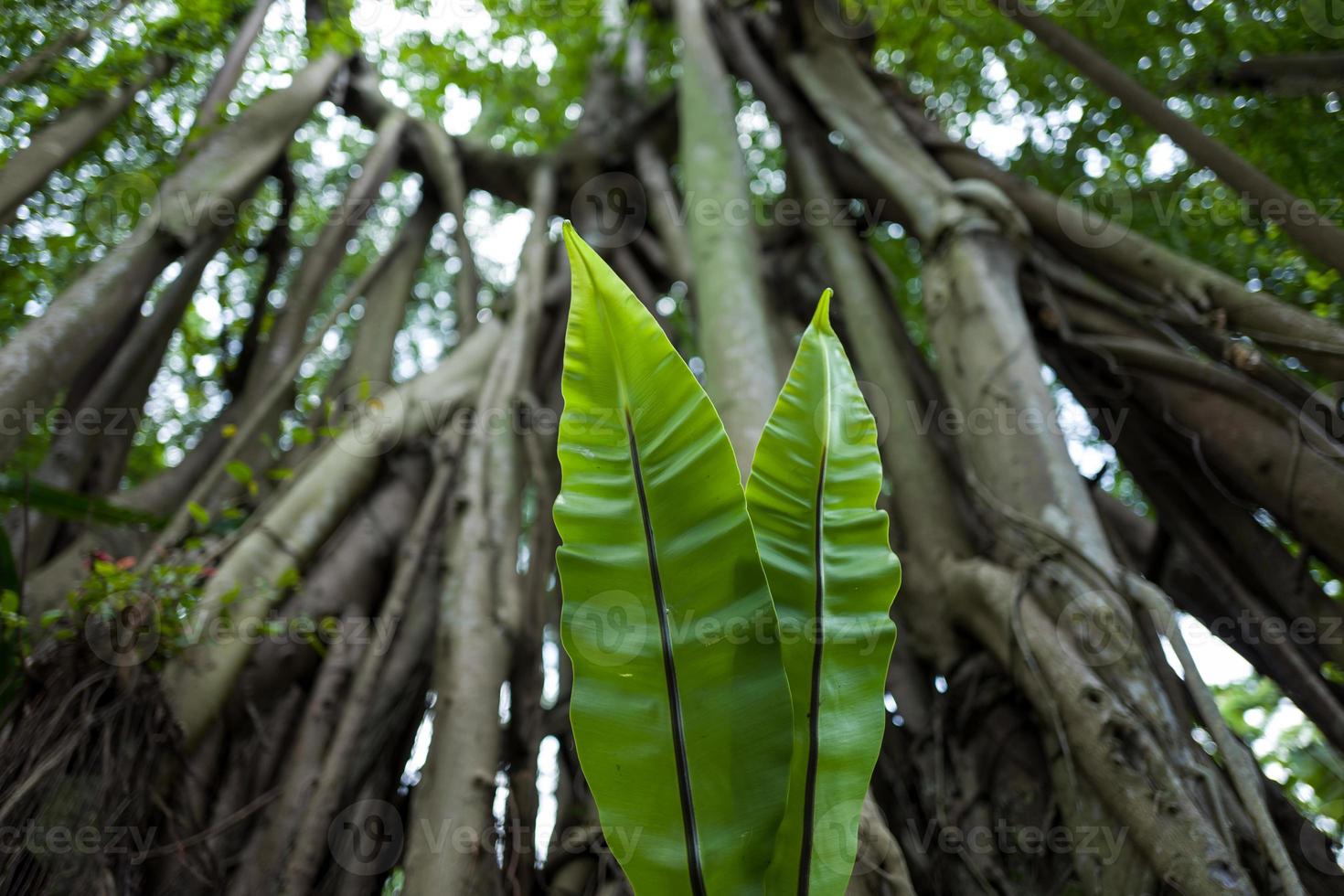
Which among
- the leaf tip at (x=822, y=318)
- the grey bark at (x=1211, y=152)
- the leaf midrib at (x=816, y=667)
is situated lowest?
the leaf midrib at (x=816, y=667)

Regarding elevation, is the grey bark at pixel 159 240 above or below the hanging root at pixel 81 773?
above

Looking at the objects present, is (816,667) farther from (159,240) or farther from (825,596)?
(159,240)

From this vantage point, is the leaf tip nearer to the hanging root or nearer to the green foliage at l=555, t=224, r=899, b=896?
the green foliage at l=555, t=224, r=899, b=896

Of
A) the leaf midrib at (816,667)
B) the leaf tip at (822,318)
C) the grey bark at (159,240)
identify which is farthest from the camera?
the grey bark at (159,240)

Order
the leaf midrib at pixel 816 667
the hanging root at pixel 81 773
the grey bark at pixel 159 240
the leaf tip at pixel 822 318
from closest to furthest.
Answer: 1. the leaf midrib at pixel 816 667
2. the leaf tip at pixel 822 318
3. the hanging root at pixel 81 773
4. the grey bark at pixel 159 240

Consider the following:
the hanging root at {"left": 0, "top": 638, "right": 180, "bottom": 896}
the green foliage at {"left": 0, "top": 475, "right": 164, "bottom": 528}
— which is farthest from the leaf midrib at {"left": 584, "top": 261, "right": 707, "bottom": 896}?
the green foliage at {"left": 0, "top": 475, "right": 164, "bottom": 528}

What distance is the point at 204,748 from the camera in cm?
171

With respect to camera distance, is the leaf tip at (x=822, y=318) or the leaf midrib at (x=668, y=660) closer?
the leaf midrib at (x=668, y=660)

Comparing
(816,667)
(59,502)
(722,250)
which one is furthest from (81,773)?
(722,250)

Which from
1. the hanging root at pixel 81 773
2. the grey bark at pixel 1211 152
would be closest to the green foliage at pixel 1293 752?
the grey bark at pixel 1211 152

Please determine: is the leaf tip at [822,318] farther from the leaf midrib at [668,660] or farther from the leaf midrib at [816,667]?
the leaf midrib at [668,660]

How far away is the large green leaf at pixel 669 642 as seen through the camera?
0.89 m

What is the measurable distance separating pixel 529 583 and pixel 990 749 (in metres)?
1.12

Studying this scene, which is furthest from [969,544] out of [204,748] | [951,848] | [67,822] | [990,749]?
[67,822]
